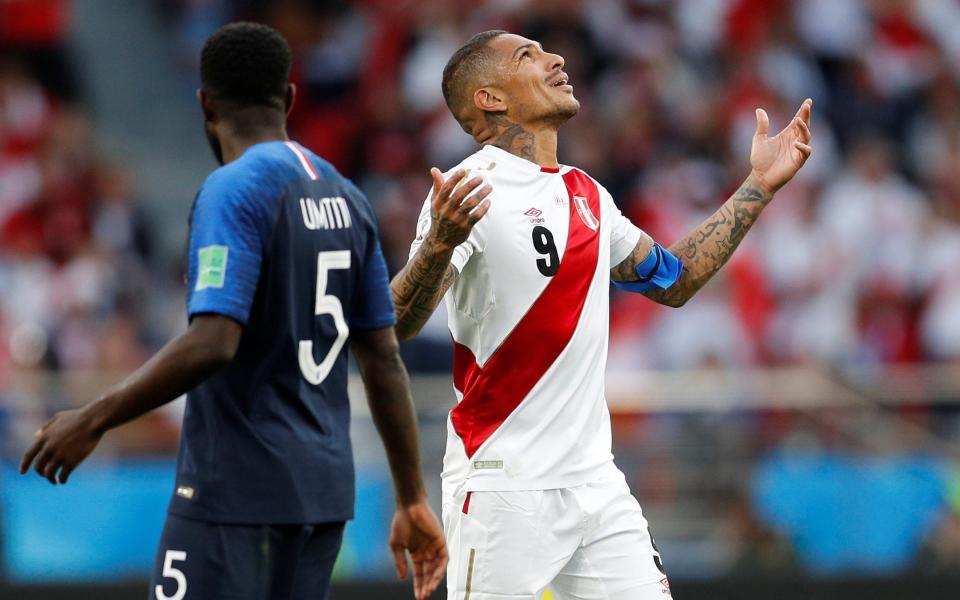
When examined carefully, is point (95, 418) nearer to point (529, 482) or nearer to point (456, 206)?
point (456, 206)

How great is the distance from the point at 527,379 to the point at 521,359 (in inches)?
2.9

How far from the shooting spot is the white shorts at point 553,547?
521 cm

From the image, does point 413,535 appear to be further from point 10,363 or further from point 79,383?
point 10,363

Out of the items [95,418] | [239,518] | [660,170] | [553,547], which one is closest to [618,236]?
[553,547]

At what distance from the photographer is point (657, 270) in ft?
19.0

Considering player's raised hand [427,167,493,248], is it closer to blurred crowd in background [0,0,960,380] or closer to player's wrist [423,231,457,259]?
player's wrist [423,231,457,259]

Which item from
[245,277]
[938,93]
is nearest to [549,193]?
[245,277]

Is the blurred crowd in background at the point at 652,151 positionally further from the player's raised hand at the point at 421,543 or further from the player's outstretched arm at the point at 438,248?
the player's raised hand at the point at 421,543

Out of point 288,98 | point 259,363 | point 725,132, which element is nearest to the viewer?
point 259,363

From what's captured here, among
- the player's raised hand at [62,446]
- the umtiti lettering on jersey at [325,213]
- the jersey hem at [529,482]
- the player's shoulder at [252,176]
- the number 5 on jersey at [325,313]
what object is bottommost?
the jersey hem at [529,482]

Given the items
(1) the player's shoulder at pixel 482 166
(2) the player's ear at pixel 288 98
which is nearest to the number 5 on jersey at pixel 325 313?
(2) the player's ear at pixel 288 98

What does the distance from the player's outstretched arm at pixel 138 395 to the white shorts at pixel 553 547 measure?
1.39 meters

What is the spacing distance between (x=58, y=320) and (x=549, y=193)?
7203 millimetres

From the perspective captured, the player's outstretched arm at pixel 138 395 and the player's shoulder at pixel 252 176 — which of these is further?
the player's shoulder at pixel 252 176
